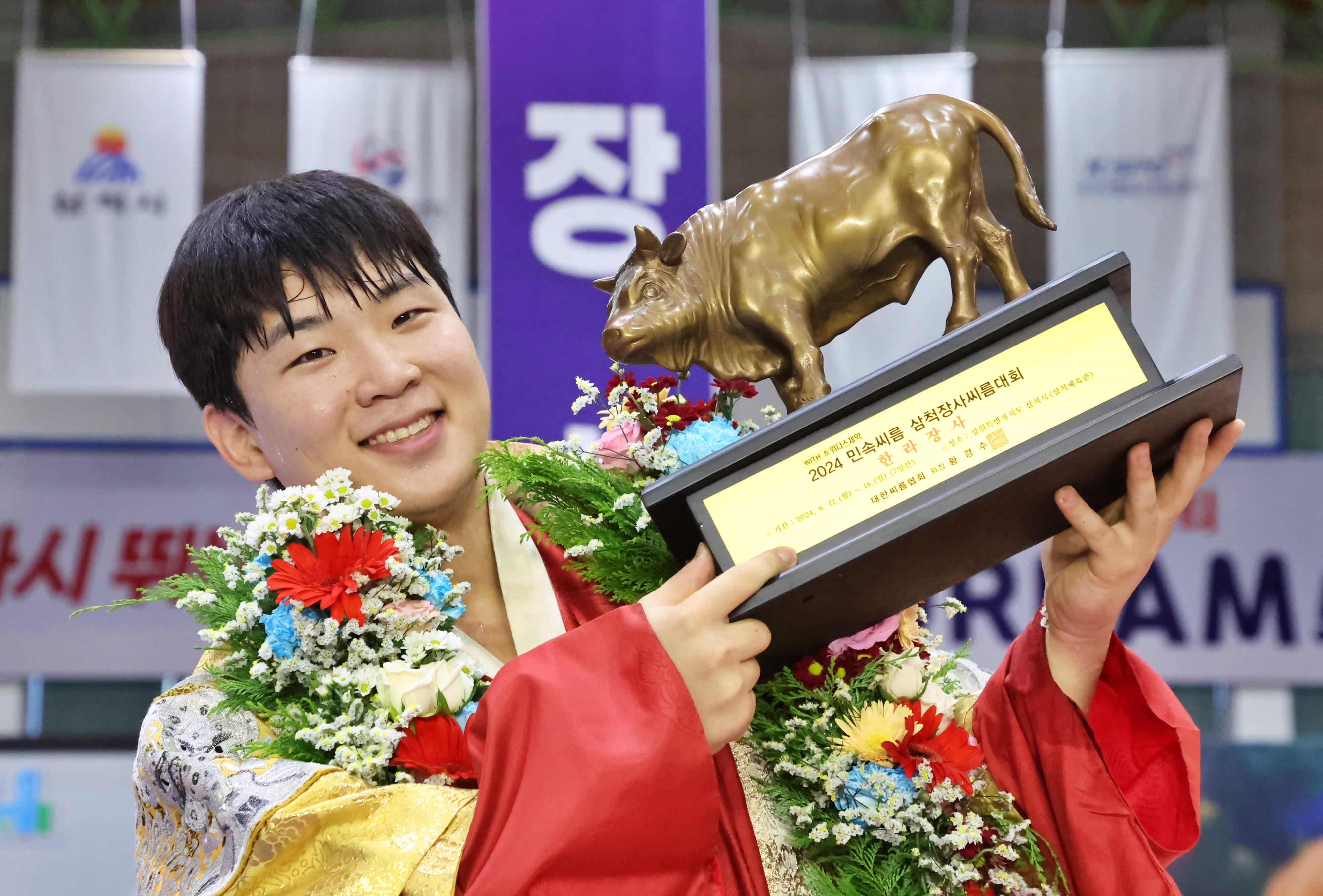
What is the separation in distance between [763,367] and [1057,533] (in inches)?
13.8

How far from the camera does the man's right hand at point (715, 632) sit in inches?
40.3

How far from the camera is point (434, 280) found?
5.21 ft

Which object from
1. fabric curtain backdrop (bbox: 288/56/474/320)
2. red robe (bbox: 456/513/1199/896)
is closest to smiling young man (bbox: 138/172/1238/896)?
red robe (bbox: 456/513/1199/896)

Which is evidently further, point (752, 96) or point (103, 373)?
point (752, 96)

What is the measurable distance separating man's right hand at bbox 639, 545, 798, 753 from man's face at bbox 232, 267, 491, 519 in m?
0.45

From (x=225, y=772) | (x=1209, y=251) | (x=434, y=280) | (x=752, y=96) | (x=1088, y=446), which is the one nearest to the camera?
(x=1088, y=446)

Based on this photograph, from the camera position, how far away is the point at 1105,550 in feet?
3.84

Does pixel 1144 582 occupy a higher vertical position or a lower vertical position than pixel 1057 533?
lower

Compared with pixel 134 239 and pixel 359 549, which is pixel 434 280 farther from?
pixel 134 239

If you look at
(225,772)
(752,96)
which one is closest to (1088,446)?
(225,772)

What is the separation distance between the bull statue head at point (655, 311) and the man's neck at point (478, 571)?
42 cm

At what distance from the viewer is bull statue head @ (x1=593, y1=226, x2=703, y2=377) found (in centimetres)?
121

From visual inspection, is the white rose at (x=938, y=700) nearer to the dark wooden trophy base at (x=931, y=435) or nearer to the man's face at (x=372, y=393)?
the dark wooden trophy base at (x=931, y=435)

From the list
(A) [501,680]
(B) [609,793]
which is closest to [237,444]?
(A) [501,680]
